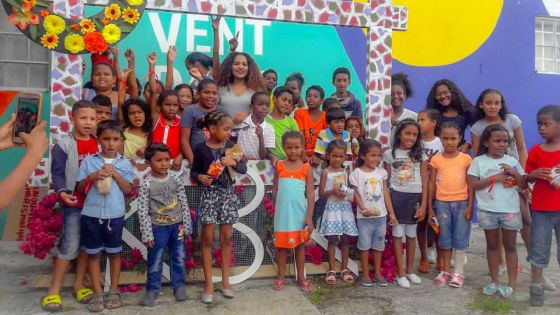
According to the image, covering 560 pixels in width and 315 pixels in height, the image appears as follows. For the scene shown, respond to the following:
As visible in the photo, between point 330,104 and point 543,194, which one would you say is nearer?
point 543,194

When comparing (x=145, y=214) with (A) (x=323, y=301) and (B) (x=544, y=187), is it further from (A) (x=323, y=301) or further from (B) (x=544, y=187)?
(B) (x=544, y=187)

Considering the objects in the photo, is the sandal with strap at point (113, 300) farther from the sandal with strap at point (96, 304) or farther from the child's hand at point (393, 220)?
the child's hand at point (393, 220)

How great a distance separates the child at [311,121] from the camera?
483 centimetres

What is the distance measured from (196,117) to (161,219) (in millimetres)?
948

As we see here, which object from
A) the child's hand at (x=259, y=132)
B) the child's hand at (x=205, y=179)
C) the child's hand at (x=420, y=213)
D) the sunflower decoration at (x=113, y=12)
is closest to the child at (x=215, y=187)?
the child's hand at (x=205, y=179)

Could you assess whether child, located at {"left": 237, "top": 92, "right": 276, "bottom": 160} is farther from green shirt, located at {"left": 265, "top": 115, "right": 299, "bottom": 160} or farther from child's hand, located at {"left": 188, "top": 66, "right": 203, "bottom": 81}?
child's hand, located at {"left": 188, "top": 66, "right": 203, "bottom": 81}

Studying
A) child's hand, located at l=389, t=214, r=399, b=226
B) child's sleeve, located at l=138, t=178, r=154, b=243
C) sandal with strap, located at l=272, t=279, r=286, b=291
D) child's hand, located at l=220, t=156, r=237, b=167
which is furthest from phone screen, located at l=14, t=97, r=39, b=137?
child's hand, located at l=389, t=214, r=399, b=226

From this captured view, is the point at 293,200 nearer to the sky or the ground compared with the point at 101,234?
nearer to the sky

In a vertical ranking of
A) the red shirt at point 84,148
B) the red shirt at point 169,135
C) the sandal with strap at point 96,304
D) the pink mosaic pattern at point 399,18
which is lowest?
the sandal with strap at point 96,304

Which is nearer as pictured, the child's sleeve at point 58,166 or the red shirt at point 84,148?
the child's sleeve at point 58,166

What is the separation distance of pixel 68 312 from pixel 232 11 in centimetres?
275

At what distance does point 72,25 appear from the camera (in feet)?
13.0

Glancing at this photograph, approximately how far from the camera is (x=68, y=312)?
3.63 metres

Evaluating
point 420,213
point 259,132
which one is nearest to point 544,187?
point 420,213
